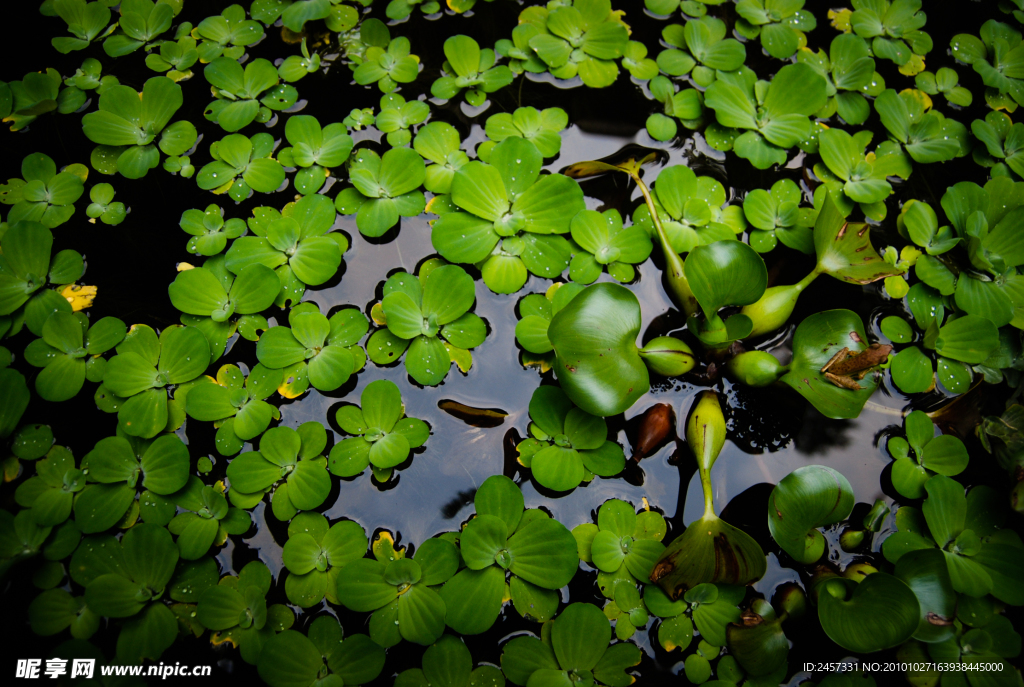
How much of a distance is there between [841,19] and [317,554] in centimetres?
266

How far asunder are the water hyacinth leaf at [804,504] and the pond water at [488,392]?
0.42ft

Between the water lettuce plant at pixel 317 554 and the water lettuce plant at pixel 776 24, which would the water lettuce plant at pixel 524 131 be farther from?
the water lettuce plant at pixel 317 554

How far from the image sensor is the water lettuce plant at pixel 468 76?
192 centimetres

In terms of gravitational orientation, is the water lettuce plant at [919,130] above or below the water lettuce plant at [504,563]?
above

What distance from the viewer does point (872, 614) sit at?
132 cm

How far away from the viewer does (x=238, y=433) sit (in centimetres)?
153

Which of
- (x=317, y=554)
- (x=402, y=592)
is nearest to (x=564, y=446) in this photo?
(x=402, y=592)

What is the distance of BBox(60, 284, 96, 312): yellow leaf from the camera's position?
5.60 feet

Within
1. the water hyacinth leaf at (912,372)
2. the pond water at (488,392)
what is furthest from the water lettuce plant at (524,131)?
the water hyacinth leaf at (912,372)

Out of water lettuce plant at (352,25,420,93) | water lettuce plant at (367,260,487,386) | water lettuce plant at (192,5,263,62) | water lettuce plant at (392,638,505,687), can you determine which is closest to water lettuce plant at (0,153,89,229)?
water lettuce plant at (192,5,263,62)

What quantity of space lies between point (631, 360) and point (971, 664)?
46.1 inches

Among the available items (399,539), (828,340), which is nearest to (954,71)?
(828,340)

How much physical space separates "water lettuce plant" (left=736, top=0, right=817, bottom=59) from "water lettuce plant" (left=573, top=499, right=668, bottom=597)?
176 cm

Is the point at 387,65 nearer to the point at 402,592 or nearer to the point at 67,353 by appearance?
the point at 67,353
